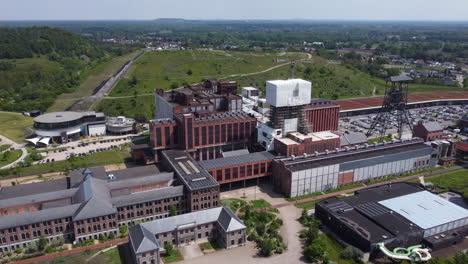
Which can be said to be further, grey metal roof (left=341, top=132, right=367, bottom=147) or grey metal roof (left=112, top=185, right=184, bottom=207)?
grey metal roof (left=341, top=132, right=367, bottom=147)

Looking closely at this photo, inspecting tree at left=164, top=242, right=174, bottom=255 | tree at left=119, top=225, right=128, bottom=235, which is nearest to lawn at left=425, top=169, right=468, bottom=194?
tree at left=164, top=242, right=174, bottom=255

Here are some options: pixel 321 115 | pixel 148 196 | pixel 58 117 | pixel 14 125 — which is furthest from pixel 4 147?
pixel 321 115

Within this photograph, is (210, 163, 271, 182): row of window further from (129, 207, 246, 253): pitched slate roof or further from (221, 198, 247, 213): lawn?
(129, 207, 246, 253): pitched slate roof

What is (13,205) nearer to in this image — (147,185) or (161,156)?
(147,185)

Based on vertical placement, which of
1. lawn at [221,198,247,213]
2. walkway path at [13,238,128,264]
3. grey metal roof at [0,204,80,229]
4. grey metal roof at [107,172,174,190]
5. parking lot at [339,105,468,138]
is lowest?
walkway path at [13,238,128,264]

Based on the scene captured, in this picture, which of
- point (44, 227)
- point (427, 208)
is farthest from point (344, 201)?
point (44, 227)

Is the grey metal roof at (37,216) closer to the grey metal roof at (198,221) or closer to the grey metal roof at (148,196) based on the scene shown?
the grey metal roof at (148,196)

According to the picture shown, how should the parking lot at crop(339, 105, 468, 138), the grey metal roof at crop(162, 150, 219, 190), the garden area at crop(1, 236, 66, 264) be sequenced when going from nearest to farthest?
the garden area at crop(1, 236, 66, 264) < the grey metal roof at crop(162, 150, 219, 190) < the parking lot at crop(339, 105, 468, 138)

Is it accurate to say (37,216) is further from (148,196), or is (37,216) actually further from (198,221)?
(198,221)
